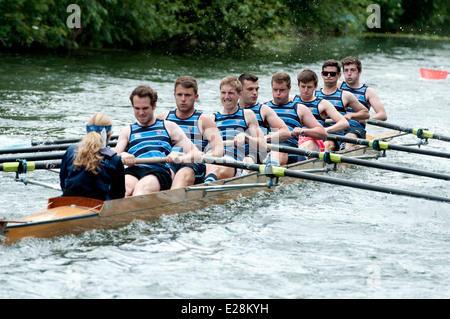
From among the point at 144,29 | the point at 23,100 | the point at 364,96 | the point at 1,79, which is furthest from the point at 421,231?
the point at 144,29

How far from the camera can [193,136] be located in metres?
7.04

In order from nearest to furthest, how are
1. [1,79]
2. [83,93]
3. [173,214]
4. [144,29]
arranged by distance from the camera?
1. [173,214]
2. [83,93]
3. [1,79]
4. [144,29]

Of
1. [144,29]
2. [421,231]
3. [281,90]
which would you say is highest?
[144,29]


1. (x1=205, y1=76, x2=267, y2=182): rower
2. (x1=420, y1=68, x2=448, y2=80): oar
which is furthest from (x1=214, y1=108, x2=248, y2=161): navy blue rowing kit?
(x1=420, y1=68, x2=448, y2=80): oar

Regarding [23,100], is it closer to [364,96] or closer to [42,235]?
[364,96]

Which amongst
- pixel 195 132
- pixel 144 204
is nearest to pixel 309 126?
pixel 195 132

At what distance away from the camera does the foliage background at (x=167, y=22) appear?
19281mm

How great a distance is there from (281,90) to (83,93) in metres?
7.64

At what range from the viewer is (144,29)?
902 inches

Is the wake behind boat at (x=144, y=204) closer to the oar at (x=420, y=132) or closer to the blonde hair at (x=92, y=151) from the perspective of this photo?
the blonde hair at (x=92, y=151)

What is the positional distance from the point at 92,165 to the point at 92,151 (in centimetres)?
11

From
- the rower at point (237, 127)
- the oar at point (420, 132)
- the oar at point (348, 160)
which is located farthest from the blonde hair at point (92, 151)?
the oar at point (420, 132)

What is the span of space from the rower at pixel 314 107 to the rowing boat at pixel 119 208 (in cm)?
135

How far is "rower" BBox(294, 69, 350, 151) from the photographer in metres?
8.46
